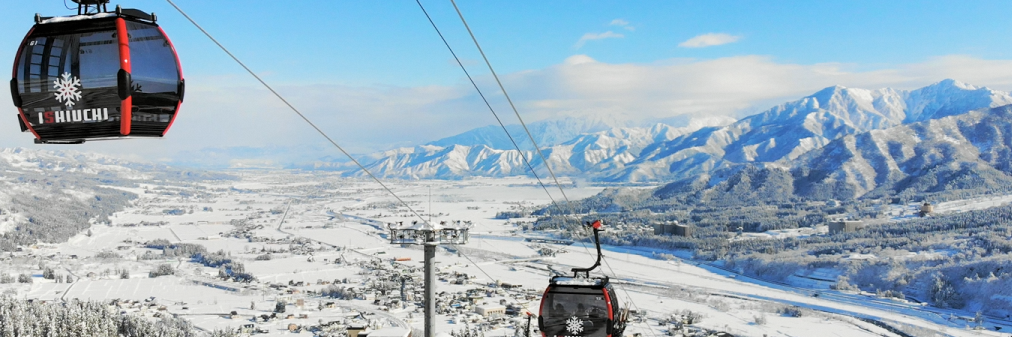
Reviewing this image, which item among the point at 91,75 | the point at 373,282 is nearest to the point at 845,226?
the point at 373,282

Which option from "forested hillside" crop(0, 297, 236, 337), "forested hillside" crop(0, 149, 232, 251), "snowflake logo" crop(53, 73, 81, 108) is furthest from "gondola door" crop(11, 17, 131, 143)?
"forested hillside" crop(0, 149, 232, 251)

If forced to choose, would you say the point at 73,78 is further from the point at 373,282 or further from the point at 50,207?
the point at 50,207

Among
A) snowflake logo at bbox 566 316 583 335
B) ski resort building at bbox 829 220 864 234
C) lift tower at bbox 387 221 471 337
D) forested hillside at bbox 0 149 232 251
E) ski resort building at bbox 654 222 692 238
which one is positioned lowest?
forested hillside at bbox 0 149 232 251

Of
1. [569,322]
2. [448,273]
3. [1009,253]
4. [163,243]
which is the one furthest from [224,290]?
[1009,253]

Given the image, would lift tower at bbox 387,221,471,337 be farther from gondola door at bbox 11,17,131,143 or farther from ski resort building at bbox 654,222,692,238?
ski resort building at bbox 654,222,692,238

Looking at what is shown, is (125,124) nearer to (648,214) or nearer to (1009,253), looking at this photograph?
(1009,253)

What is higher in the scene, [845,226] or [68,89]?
[68,89]
